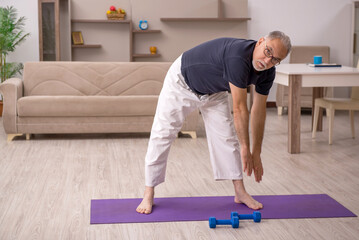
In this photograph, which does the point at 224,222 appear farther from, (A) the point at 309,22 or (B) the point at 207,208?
(A) the point at 309,22

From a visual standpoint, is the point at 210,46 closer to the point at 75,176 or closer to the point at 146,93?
the point at 75,176

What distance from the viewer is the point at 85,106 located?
206 inches

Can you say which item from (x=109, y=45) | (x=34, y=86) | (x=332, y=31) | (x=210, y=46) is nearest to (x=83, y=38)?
(x=109, y=45)

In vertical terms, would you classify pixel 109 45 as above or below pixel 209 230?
above

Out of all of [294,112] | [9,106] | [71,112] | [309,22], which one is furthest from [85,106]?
[309,22]

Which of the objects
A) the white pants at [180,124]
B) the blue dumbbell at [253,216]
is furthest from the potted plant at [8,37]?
the blue dumbbell at [253,216]

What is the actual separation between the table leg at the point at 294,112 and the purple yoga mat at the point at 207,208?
1316mm

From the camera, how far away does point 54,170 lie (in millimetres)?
4121

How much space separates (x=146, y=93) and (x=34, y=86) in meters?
1.19

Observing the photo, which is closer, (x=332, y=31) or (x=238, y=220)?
(x=238, y=220)

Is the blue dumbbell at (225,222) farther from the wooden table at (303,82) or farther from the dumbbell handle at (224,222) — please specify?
the wooden table at (303,82)

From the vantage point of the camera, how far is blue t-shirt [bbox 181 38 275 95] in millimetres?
2549

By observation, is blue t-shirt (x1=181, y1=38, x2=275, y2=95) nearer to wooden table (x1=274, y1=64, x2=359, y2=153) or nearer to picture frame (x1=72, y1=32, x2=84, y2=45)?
wooden table (x1=274, y1=64, x2=359, y2=153)

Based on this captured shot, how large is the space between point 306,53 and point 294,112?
290 cm
